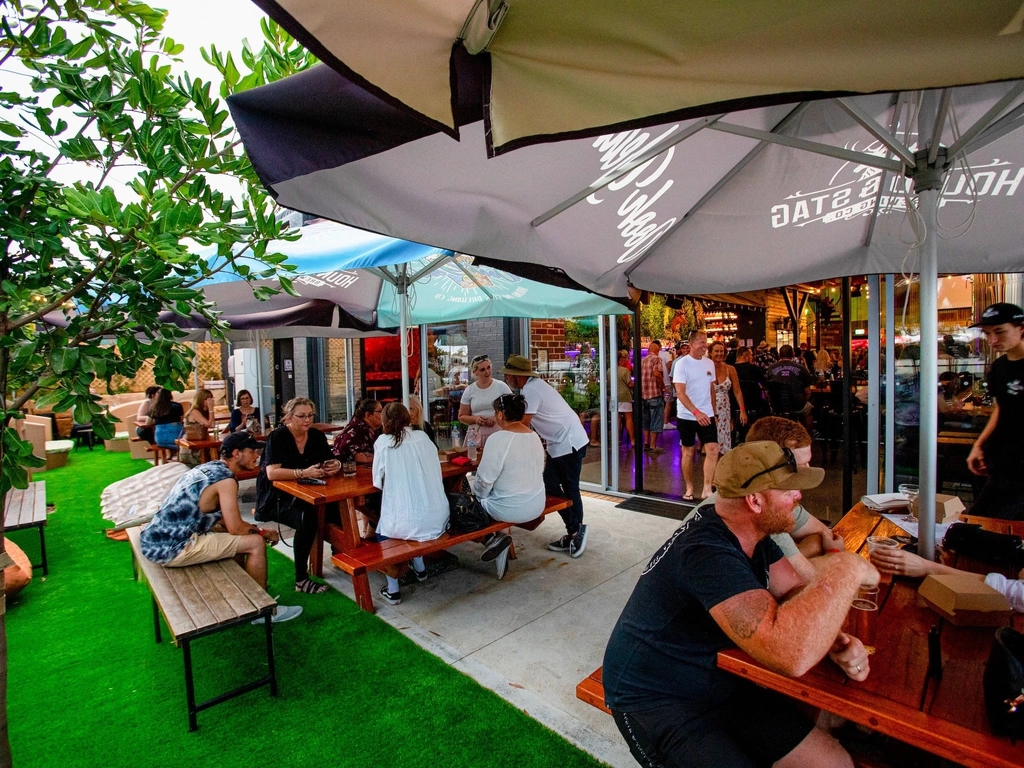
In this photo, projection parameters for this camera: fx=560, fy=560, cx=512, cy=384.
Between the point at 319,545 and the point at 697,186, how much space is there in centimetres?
392

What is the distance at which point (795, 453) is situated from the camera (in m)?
2.00

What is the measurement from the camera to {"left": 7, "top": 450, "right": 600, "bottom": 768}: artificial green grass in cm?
260

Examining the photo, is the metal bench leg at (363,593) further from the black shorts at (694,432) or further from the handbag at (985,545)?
the black shorts at (694,432)

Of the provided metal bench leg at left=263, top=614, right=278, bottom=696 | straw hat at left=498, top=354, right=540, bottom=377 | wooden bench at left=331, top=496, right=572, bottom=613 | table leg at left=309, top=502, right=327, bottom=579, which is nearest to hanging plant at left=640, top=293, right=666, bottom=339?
straw hat at left=498, top=354, right=540, bottom=377

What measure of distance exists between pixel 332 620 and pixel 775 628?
126 inches

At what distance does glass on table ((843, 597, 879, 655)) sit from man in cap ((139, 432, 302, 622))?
3.38m

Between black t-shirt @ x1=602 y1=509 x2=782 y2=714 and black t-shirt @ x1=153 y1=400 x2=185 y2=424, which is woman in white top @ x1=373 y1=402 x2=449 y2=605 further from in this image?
black t-shirt @ x1=153 y1=400 x2=185 y2=424

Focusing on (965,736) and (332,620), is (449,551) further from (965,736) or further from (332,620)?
(965,736)

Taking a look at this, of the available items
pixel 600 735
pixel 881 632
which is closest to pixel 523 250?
pixel 881 632

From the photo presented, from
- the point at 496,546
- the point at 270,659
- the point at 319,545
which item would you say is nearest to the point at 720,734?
the point at 270,659

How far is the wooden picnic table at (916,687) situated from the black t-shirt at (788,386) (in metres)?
6.03

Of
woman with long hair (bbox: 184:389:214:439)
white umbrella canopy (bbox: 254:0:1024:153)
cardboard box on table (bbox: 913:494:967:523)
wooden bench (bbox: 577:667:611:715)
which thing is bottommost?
wooden bench (bbox: 577:667:611:715)

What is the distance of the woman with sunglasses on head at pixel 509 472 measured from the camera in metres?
4.25

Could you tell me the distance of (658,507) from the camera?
21.0 feet
